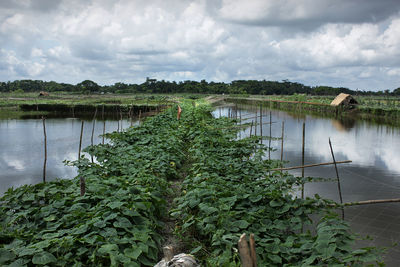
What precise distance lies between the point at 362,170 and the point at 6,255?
11305 mm

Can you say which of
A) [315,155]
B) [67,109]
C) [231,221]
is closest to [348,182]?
[315,155]

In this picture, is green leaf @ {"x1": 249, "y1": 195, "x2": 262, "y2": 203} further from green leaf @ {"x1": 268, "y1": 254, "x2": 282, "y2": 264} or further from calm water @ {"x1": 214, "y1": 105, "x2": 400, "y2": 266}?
calm water @ {"x1": 214, "y1": 105, "x2": 400, "y2": 266}

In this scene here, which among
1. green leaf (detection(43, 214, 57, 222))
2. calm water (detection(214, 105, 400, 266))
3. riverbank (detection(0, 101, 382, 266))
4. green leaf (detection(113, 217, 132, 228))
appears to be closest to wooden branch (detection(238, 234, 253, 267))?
riverbank (detection(0, 101, 382, 266))

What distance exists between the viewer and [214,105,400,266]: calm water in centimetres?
651

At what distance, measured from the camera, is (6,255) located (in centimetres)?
301

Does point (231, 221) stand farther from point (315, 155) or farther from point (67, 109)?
point (67, 109)

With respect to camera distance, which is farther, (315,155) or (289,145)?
(289,145)

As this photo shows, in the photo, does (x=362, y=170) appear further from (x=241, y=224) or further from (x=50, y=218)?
(x=50, y=218)

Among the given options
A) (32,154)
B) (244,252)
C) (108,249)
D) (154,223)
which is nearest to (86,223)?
(108,249)

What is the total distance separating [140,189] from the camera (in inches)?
172

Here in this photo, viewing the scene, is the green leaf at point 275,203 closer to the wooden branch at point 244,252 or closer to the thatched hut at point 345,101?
the wooden branch at point 244,252

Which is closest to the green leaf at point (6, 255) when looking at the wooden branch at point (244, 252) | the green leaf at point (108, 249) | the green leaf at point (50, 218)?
the green leaf at point (50, 218)

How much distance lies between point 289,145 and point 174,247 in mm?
12725

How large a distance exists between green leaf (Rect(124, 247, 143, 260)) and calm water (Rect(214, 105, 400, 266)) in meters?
4.47
